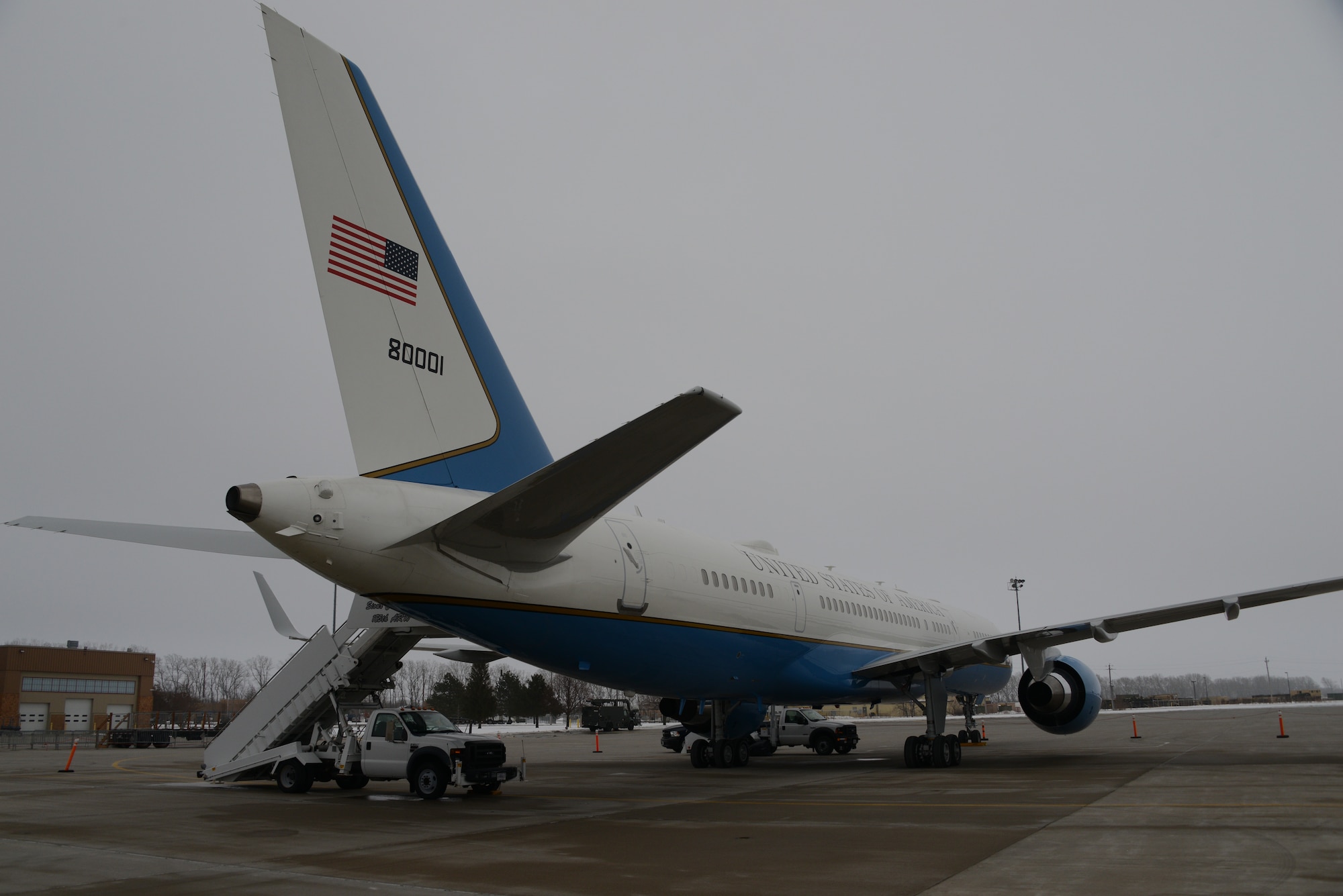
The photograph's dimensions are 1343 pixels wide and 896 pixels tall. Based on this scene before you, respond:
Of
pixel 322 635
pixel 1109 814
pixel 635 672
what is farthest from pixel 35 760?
pixel 1109 814

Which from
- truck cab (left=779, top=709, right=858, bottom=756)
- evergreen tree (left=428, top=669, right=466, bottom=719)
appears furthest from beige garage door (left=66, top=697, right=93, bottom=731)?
truck cab (left=779, top=709, right=858, bottom=756)

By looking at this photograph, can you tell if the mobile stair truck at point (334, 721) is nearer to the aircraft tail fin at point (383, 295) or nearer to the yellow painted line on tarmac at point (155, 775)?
the yellow painted line on tarmac at point (155, 775)

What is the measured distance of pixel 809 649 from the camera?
17578 mm

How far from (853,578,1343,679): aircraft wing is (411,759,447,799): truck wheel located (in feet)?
30.2

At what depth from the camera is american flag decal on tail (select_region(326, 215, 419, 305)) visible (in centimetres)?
991

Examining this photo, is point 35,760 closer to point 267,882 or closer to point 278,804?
point 278,804

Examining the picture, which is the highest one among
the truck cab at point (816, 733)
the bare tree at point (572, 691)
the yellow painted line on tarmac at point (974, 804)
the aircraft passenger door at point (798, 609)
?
the aircraft passenger door at point (798, 609)

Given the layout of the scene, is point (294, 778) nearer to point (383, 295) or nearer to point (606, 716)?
point (383, 295)

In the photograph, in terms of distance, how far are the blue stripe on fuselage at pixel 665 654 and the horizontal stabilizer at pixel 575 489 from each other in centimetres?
87

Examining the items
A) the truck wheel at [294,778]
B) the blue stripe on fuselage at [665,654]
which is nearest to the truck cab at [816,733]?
the blue stripe on fuselage at [665,654]

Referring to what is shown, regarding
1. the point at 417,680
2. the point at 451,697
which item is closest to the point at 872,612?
the point at 451,697

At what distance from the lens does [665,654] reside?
13.3m

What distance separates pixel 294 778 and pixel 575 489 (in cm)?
1049

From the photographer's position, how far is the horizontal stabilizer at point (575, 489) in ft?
24.3
